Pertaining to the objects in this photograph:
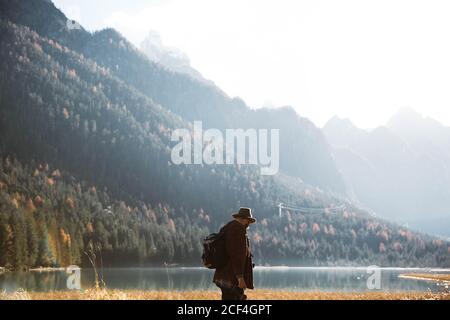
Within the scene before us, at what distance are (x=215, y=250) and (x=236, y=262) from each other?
55 centimetres

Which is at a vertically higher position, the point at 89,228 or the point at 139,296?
the point at 89,228

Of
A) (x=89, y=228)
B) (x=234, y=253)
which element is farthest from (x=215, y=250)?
(x=89, y=228)

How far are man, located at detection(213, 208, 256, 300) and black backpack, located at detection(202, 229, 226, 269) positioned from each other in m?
0.10

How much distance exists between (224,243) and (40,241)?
118 metres

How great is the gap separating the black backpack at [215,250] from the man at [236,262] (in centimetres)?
10

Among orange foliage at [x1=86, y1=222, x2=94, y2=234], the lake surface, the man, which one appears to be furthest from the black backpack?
orange foliage at [x1=86, y1=222, x2=94, y2=234]

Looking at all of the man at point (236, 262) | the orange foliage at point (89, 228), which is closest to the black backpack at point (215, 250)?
the man at point (236, 262)

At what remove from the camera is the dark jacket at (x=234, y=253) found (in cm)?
1449

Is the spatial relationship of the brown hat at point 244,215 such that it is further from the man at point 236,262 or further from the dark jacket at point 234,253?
the dark jacket at point 234,253

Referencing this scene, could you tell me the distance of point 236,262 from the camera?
47.6 ft

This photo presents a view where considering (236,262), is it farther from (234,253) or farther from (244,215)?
(244,215)

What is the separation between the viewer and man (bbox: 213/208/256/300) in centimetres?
1450
